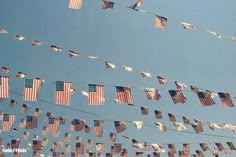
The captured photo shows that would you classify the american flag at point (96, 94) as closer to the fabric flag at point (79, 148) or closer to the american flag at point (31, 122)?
the american flag at point (31, 122)

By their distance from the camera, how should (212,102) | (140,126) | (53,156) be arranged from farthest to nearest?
(53,156)
(140,126)
(212,102)

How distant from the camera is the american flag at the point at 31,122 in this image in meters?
20.7

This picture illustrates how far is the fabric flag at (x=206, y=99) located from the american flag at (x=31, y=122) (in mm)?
9777

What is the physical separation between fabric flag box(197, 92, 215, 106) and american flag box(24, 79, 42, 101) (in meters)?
8.08

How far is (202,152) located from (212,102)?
38.3 ft

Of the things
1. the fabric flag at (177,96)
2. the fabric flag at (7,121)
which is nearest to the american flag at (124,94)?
the fabric flag at (177,96)

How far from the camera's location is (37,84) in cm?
1661

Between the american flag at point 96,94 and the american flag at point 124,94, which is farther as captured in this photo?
the american flag at point 124,94

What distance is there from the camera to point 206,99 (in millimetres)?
17812

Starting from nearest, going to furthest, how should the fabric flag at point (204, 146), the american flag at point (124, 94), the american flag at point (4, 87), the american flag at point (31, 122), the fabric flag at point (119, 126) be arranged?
the american flag at point (4, 87)
the american flag at point (124, 94)
the american flag at point (31, 122)
the fabric flag at point (119, 126)
the fabric flag at point (204, 146)

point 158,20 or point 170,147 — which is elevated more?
point 158,20

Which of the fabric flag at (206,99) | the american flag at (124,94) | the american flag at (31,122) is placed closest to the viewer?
the american flag at (124,94)

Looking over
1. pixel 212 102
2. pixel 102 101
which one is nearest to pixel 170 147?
pixel 212 102

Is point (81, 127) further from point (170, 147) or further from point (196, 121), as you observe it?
point (170, 147)
